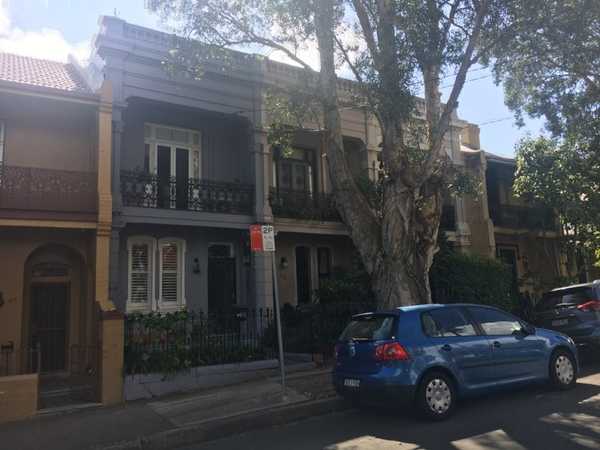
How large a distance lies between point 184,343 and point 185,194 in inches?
178

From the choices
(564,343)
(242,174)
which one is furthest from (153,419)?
(242,174)

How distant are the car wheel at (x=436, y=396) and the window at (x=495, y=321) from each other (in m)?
1.20

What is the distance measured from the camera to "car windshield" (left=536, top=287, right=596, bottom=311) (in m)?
11.2

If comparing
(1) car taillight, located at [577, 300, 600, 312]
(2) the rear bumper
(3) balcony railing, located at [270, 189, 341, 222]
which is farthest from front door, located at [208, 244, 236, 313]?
(1) car taillight, located at [577, 300, 600, 312]

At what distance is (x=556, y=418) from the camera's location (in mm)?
6793

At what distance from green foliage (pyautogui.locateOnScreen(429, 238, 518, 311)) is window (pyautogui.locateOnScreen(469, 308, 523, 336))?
18.4 feet

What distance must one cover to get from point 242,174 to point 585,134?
931 cm

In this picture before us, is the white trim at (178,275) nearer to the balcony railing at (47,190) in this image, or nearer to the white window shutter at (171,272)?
the white window shutter at (171,272)

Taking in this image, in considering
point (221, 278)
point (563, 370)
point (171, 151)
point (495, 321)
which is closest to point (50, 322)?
point (221, 278)

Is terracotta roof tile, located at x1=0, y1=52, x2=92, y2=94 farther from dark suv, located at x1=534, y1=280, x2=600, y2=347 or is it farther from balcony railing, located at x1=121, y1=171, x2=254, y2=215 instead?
dark suv, located at x1=534, y1=280, x2=600, y2=347

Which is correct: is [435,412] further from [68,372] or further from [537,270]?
[537,270]

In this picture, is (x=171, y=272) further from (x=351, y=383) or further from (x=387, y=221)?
(x=351, y=383)

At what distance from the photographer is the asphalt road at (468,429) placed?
598 centimetres

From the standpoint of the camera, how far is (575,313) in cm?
1106
